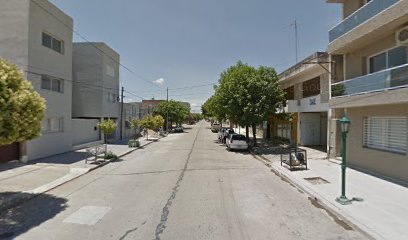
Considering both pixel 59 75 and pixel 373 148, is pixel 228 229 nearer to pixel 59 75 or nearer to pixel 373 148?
pixel 373 148

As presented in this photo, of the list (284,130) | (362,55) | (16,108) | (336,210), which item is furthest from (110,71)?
(336,210)

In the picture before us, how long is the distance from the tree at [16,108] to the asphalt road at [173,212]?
2.17m

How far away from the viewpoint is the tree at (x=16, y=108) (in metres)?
7.69

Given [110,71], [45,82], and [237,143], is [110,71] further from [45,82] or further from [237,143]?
[237,143]

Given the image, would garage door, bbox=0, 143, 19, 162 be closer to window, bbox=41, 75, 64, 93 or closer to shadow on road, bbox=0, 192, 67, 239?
window, bbox=41, 75, 64, 93

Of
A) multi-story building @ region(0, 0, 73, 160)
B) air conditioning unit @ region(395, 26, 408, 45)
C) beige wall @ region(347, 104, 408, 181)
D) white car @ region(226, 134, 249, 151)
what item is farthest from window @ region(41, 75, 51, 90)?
air conditioning unit @ region(395, 26, 408, 45)

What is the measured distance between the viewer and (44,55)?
58.3 ft

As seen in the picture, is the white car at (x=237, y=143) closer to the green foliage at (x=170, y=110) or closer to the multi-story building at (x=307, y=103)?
the multi-story building at (x=307, y=103)

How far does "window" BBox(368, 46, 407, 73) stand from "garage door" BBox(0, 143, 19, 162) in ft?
63.0

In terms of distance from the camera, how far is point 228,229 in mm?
6422

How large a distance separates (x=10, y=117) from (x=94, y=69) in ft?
74.7

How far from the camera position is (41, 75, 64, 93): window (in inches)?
711

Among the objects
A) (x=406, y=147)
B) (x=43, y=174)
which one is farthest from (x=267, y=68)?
(x=43, y=174)

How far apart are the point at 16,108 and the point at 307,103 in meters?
20.1
